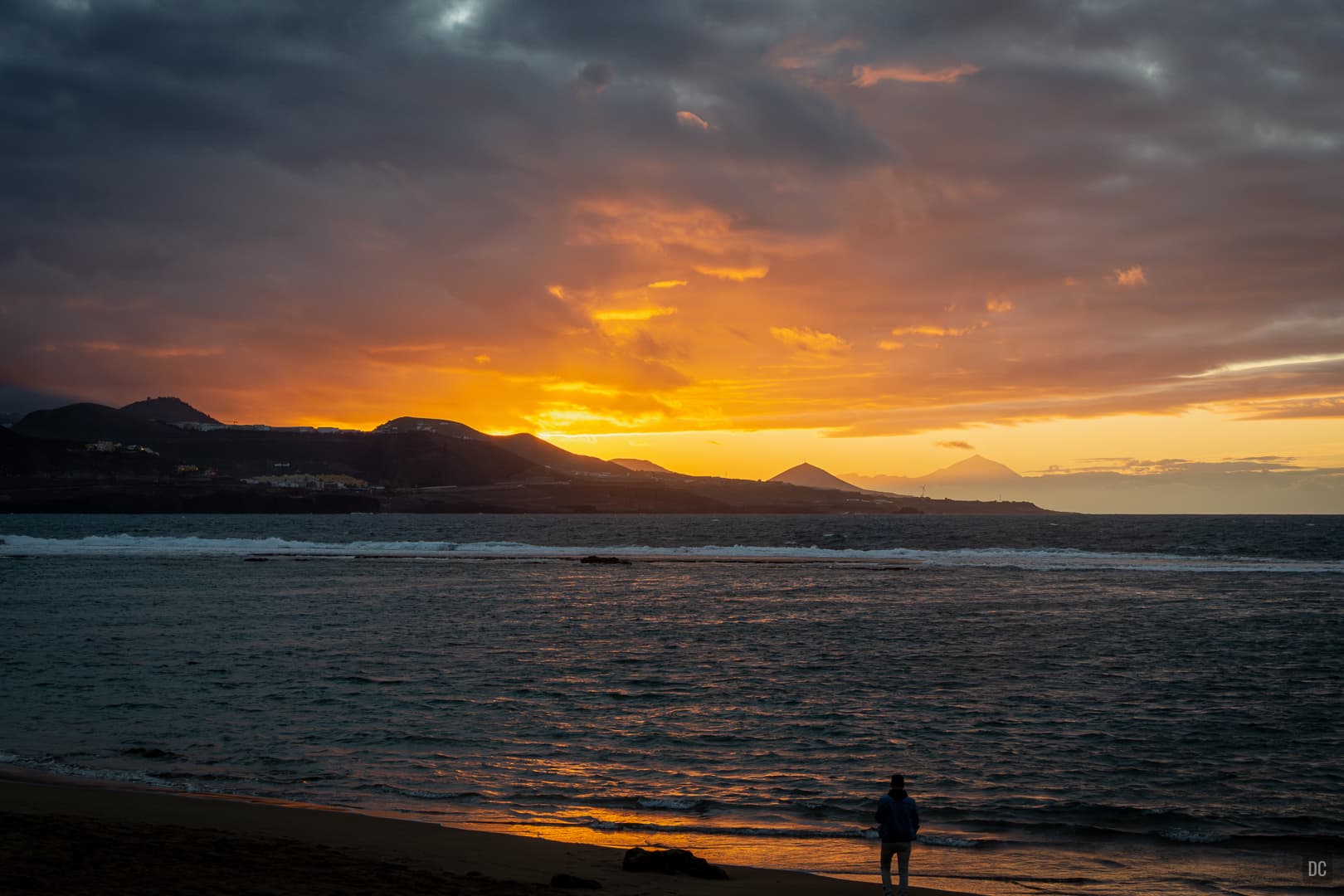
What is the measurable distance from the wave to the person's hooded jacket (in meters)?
78.3

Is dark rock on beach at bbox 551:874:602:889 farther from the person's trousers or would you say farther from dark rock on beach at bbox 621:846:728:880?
the person's trousers

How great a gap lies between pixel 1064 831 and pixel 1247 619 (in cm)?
3590

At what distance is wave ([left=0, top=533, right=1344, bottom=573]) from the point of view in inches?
3509

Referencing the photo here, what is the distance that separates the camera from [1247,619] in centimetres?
4522

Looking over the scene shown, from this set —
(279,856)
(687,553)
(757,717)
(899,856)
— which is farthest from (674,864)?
(687,553)

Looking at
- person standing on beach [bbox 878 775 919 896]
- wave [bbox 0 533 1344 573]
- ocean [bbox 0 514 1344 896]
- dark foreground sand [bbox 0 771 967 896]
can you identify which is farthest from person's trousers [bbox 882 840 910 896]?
wave [bbox 0 533 1344 573]

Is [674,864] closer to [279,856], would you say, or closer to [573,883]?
[573,883]

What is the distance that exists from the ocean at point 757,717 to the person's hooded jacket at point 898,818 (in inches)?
73.7

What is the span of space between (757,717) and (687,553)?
9054 centimetres

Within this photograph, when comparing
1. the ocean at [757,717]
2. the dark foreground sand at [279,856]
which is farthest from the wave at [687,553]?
the dark foreground sand at [279,856]

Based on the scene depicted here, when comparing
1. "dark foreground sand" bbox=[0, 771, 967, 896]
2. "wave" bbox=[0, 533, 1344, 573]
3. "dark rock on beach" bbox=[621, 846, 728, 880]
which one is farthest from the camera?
"wave" bbox=[0, 533, 1344, 573]

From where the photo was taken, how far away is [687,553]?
115 m

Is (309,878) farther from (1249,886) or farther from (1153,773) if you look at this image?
(1153,773)

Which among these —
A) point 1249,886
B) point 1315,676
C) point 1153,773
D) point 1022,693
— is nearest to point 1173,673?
A: point 1315,676
